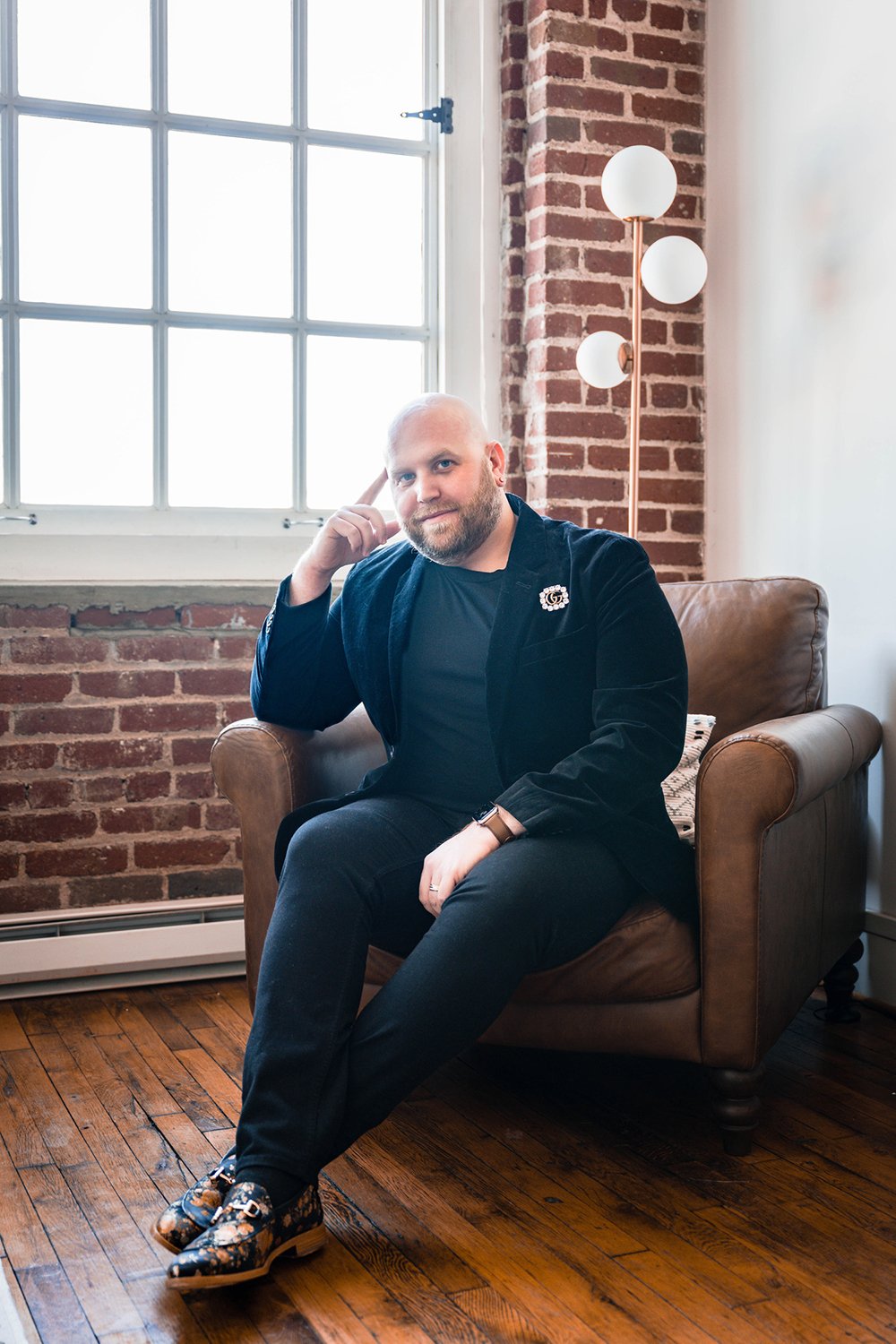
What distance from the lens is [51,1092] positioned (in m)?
2.48

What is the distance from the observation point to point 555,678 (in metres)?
2.23

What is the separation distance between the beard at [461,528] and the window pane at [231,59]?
5.25 feet

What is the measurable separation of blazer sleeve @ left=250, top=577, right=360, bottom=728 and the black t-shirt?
0.17 metres

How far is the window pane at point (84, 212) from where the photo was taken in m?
3.18

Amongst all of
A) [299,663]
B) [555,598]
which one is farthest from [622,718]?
[299,663]

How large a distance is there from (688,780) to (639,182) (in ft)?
4.65

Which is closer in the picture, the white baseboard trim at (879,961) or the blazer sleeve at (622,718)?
the blazer sleeve at (622,718)

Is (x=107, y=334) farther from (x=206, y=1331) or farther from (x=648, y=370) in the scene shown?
(x=206, y=1331)

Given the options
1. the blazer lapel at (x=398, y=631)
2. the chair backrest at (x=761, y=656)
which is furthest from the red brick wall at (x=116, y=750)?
the chair backrest at (x=761, y=656)

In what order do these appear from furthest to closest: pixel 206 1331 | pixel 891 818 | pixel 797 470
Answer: pixel 797 470 → pixel 891 818 → pixel 206 1331

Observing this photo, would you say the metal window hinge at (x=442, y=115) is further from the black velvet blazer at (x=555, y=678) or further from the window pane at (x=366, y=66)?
the black velvet blazer at (x=555, y=678)

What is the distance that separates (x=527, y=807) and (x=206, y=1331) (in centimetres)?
86

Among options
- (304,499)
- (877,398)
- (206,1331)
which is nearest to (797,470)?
(877,398)

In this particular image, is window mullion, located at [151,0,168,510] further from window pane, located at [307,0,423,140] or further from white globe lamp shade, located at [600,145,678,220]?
white globe lamp shade, located at [600,145,678,220]
